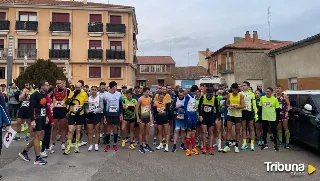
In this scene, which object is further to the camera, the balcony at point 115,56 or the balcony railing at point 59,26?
the balcony at point 115,56

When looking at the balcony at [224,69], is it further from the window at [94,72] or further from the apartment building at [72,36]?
the window at [94,72]

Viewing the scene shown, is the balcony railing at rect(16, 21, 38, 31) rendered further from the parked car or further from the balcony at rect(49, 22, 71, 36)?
the parked car

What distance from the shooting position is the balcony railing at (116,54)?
36688mm

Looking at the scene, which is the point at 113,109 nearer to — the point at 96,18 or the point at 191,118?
the point at 191,118

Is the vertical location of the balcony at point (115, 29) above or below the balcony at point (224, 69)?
above

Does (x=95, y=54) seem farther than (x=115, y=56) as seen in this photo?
No

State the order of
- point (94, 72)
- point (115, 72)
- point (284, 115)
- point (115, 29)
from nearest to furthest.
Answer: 1. point (284, 115)
2. point (115, 29)
3. point (94, 72)
4. point (115, 72)

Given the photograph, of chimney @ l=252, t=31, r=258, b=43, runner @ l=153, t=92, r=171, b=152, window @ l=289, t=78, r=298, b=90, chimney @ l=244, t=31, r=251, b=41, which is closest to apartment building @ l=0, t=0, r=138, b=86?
window @ l=289, t=78, r=298, b=90

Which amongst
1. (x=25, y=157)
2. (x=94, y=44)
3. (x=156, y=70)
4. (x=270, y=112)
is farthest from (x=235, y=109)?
(x=156, y=70)

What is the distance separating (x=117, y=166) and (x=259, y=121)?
5473 mm

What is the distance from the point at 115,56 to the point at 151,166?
3132 cm

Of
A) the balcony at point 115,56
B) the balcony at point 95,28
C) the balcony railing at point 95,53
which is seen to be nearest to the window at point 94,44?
the balcony railing at point 95,53

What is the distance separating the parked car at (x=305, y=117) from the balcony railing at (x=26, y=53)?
33.6 m

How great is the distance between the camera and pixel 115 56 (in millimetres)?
36875
